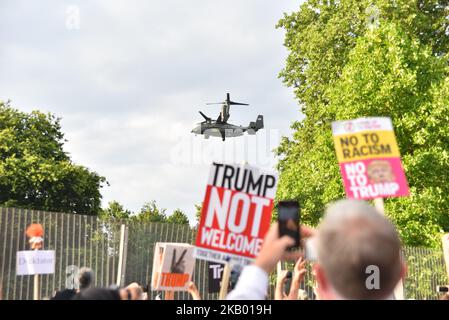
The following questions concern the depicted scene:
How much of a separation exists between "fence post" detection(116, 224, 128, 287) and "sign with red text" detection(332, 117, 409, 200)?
6257 millimetres

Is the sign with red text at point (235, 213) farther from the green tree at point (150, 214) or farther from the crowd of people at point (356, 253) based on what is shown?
the green tree at point (150, 214)

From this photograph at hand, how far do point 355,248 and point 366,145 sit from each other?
3.97 meters

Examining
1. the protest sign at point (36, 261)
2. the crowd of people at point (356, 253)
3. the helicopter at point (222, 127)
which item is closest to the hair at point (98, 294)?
the crowd of people at point (356, 253)

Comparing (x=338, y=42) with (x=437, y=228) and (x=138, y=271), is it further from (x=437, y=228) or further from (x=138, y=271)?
(x=138, y=271)

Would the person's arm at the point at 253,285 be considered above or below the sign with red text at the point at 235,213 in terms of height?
below

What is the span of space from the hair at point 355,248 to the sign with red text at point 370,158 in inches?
149

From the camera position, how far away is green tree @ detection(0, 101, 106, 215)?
132 feet

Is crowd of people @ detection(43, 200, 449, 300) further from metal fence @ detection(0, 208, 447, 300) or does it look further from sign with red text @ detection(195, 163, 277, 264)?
metal fence @ detection(0, 208, 447, 300)

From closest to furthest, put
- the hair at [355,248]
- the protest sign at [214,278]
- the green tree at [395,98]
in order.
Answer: the hair at [355,248]
the protest sign at [214,278]
the green tree at [395,98]

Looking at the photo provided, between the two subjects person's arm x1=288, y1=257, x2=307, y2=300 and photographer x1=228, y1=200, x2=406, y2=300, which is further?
person's arm x1=288, y1=257, x2=307, y2=300

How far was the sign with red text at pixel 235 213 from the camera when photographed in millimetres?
4340

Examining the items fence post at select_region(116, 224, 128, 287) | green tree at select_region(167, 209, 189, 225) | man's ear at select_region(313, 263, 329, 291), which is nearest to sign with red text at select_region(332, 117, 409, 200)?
man's ear at select_region(313, 263, 329, 291)

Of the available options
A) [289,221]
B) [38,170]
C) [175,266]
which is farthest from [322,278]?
[38,170]
